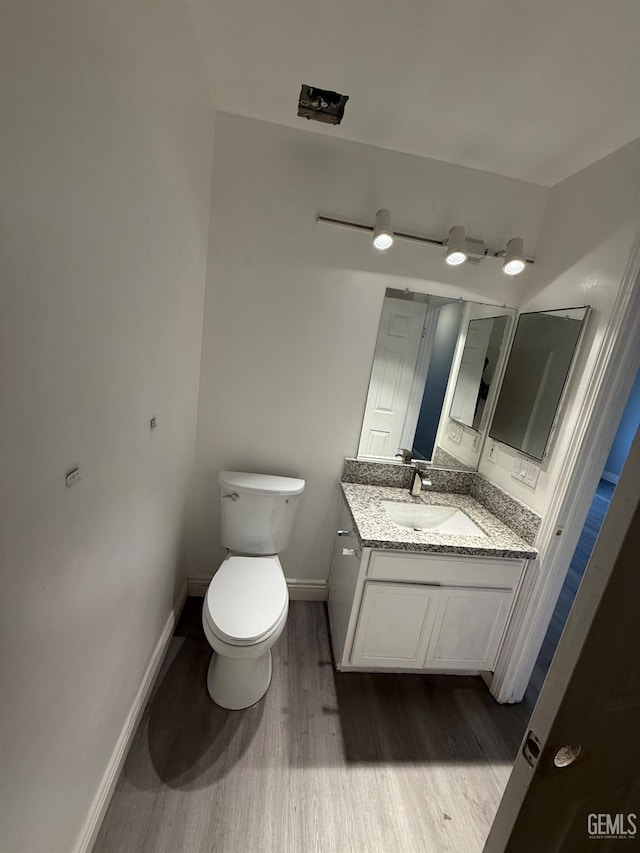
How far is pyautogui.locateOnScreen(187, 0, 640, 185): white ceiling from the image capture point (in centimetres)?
100

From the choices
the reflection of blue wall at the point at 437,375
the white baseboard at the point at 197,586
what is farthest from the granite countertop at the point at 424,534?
the white baseboard at the point at 197,586

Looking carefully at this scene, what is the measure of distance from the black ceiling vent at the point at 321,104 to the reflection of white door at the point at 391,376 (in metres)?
0.77

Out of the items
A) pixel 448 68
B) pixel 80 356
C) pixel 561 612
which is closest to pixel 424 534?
pixel 80 356

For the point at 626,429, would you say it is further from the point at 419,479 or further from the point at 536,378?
the point at 419,479

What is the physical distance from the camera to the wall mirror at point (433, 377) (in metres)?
1.88

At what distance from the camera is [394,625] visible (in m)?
1.62

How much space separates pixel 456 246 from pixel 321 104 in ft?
2.59

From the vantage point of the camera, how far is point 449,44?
1095 millimetres

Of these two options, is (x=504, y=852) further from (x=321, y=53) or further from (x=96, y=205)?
(x=321, y=53)

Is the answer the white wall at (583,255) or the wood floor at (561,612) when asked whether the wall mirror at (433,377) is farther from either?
the wood floor at (561,612)

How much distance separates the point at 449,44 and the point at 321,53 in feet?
1.33

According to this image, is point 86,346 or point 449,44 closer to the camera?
point 86,346

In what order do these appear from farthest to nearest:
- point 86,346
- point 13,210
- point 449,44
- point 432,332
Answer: point 432,332 → point 449,44 → point 86,346 → point 13,210

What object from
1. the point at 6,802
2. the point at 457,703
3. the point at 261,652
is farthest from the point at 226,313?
the point at 457,703
